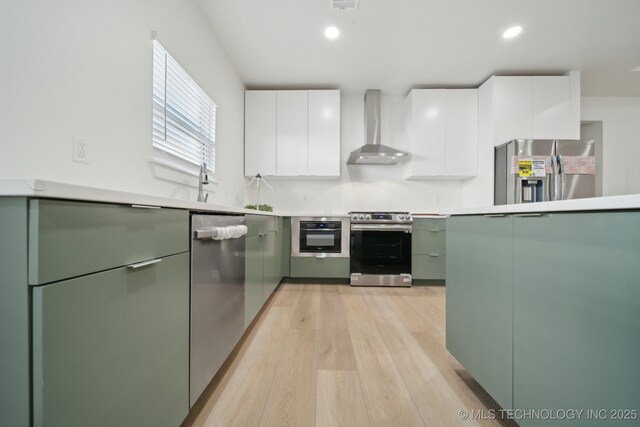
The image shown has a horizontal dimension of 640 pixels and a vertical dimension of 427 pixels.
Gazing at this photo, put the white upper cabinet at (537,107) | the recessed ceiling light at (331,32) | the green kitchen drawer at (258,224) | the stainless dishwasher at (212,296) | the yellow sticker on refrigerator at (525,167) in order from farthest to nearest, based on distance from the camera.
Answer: the white upper cabinet at (537,107), the yellow sticker on refrigerator at (525,167), the recessed ceiling light at (331,32), the green kitchen drawer at (258,224), the stainless dishwasher at (212,296)

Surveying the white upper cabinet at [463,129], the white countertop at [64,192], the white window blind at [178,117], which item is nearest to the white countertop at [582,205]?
the white countertop at [64,192]

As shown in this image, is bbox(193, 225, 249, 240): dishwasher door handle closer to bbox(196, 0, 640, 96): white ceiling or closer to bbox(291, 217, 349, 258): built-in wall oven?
bbox(291, 217, 349, 258): built-in wall oven

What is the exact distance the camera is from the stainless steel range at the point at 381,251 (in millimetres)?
3160

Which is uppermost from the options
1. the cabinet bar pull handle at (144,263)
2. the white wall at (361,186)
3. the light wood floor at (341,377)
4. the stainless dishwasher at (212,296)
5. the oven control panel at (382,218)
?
the white wall at (361,186)

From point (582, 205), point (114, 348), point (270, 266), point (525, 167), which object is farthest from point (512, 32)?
point (114, 348)

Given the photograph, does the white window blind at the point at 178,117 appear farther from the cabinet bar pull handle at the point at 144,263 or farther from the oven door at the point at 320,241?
the oven door at the point at 320,241

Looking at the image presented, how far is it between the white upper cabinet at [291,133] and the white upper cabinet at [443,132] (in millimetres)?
1481

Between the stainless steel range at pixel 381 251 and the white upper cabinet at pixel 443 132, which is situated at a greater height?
the white upper cabinet at pixel 443 132

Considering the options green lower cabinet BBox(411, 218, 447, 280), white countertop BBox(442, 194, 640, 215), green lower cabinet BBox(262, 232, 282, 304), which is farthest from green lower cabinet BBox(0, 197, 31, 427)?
green lower cabinet BBox(411, 218, 447, 280)

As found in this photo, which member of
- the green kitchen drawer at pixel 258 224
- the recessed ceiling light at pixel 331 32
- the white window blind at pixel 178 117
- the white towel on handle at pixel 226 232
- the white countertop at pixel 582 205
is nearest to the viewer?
the white countertop at pixel 582 205

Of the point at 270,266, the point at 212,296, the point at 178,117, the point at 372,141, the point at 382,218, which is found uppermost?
the point at 372,141

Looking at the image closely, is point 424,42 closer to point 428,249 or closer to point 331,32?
point 331,32

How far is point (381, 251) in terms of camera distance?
318 cm

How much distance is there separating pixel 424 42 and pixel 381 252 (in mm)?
2320
